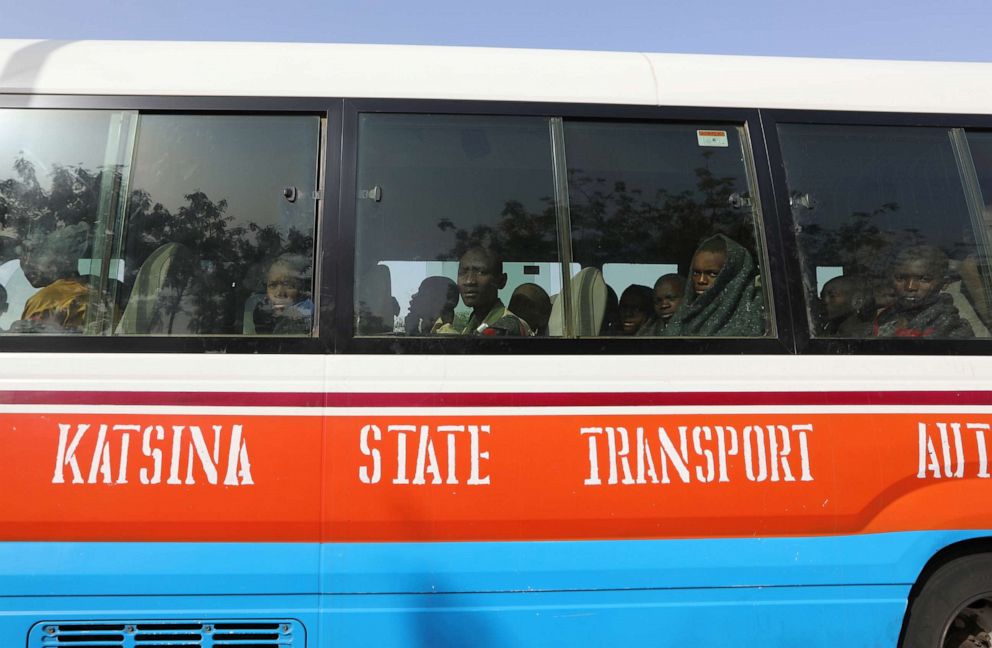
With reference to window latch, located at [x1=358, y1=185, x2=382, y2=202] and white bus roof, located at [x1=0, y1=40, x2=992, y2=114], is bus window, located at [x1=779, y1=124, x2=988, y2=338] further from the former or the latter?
window latch, located at [x1=358, y1=185, x2=382, y2=202]

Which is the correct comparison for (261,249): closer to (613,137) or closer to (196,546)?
(196,546)

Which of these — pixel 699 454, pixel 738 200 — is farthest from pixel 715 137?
pixel 699 454

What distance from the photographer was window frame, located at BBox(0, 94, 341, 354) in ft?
8.16

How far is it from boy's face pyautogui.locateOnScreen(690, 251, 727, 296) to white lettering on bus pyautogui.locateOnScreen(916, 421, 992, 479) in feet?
3.58

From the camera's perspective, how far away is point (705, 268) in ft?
9.20

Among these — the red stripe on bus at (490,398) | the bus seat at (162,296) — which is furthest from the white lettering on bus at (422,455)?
the bus seat at (162,296)

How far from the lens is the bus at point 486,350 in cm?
243

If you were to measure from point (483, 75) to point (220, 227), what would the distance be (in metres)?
1.39

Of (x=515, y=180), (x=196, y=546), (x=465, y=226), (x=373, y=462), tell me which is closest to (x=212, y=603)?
(x=196, y=546)

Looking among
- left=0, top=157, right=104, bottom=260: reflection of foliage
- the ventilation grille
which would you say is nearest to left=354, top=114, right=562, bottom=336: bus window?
left=0, top=157, right=104, bottom=260: reflection of foliage

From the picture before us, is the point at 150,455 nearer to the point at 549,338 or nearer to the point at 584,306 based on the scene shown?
the point at 549,338

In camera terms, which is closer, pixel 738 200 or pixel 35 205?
pixel 35 205

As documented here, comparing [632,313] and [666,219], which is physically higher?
[666,219]

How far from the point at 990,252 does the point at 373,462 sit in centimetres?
306
